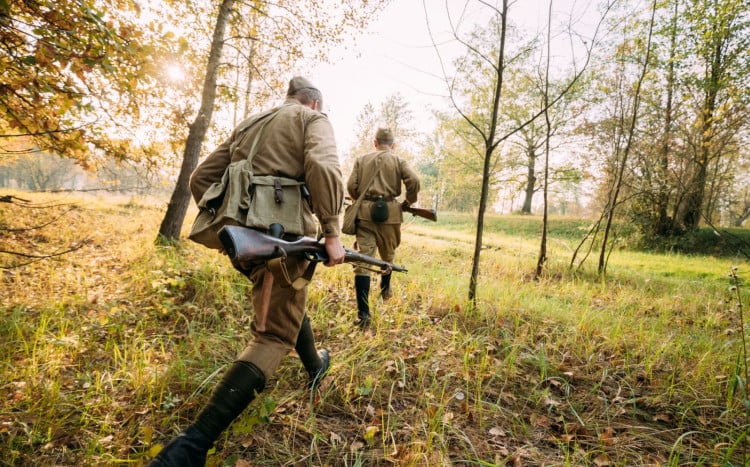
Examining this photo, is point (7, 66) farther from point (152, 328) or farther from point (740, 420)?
point (740, 420)

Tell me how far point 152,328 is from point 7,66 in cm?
243

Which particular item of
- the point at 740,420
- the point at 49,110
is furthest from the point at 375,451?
the point at 49,110

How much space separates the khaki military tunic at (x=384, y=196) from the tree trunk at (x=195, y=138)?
3.65 meters

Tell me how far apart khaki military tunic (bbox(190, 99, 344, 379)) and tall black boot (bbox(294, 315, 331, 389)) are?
341 mm

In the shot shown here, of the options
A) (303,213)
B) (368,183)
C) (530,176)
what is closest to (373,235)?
(368,183)

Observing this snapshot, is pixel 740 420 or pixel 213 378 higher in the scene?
pixel 740 420

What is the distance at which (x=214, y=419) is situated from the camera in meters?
1.60

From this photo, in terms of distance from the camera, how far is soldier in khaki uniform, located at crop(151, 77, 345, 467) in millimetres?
1676

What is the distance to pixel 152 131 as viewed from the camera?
17.7ft

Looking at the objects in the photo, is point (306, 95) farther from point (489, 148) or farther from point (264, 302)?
point (489, 148)

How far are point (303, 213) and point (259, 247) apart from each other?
48 cm

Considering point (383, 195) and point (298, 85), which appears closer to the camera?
point (298, 85)

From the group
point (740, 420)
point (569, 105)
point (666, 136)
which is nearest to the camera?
point (740, 420)

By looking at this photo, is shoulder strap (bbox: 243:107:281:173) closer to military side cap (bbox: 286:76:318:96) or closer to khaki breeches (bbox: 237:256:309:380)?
military side cap (bbox: 286:76:318:96)
